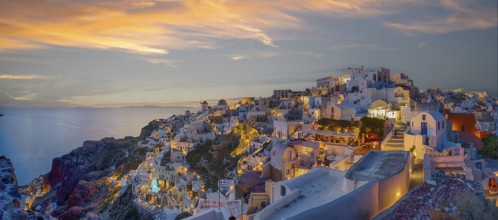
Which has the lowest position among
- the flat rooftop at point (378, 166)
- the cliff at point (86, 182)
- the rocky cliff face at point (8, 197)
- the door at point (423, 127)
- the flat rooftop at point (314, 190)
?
the cliff at point (86, 182)

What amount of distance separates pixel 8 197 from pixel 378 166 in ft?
58.7

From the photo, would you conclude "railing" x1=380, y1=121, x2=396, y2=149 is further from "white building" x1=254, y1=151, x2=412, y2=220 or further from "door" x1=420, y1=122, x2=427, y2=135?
"white building" x1=254, y1=151, x2=412, y2=220

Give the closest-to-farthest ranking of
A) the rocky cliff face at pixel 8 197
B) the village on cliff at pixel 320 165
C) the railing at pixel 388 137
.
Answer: the village on cliff at pixel 320 165 < the rocky cliff face at pixel 8 197 < the railing at pixel 388 137

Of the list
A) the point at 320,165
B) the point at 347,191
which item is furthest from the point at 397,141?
the point at 347,191

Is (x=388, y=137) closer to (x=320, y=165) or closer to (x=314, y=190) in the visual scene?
(x=320, y=165)

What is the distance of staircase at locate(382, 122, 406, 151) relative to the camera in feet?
53.8

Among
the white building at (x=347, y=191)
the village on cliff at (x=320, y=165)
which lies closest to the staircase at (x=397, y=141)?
the village on cliff at (x=320, y=165)

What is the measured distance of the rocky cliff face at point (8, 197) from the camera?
15.8 metres

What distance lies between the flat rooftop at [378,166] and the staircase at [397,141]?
379cm

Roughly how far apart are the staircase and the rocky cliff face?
1677 cm

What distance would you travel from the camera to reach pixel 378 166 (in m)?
11.2

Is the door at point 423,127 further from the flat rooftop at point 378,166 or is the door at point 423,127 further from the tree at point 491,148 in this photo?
the tree at point 491,148

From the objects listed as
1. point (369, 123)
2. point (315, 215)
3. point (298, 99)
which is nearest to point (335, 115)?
point (369, 123)

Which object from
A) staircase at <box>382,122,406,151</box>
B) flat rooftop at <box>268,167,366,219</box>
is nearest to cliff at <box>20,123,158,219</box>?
flat rooftop at <box>268,167,366,219</box>
